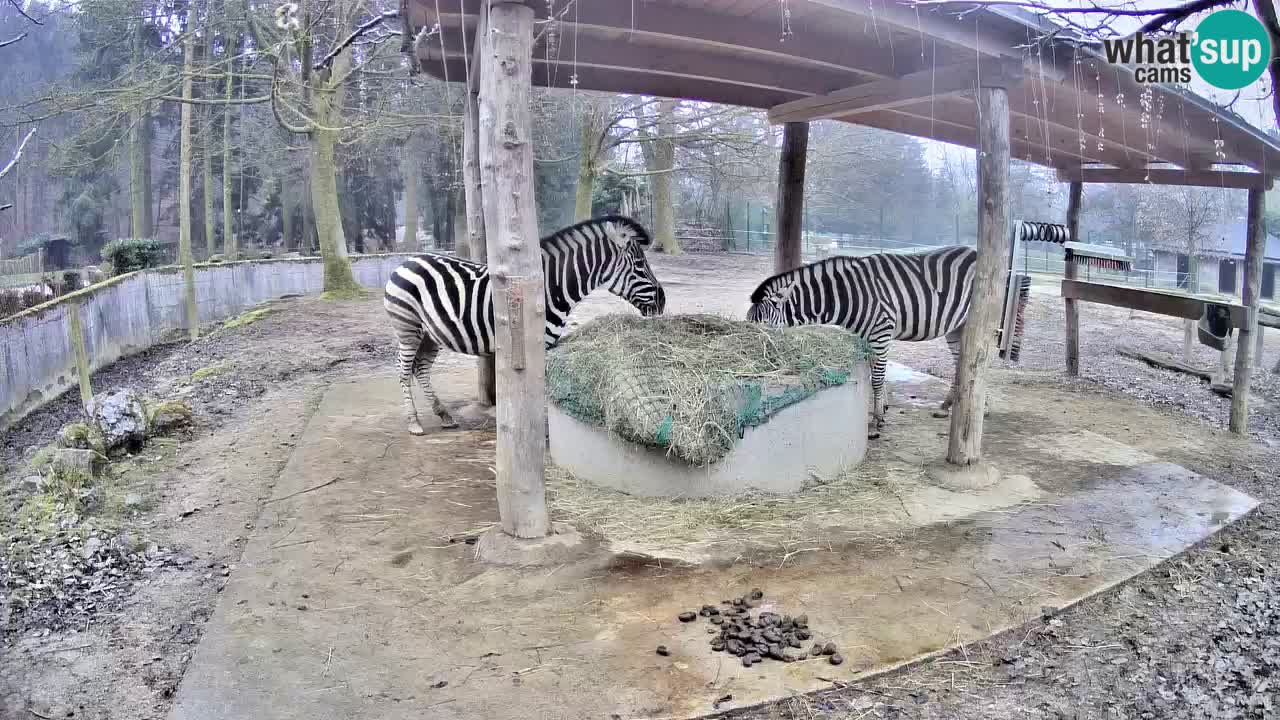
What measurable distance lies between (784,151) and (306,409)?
5264mm

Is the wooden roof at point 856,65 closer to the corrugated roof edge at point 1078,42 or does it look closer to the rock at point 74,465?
the corrugated roof edge at point 1078,42

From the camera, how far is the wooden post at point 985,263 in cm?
530

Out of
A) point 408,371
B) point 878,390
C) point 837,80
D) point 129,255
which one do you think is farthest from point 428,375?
point 129,255

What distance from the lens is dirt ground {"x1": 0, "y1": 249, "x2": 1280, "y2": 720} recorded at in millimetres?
2986

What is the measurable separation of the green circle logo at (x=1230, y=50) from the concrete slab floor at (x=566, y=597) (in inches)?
95.9

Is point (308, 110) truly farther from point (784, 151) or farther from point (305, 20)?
point (784, 151)

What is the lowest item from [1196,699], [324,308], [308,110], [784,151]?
[1196,699]

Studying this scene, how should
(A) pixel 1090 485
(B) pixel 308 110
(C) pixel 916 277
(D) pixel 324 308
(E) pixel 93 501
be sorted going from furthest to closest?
(B) pixel 308 110 → (D) pixel 324 308 → (C) pixel 916 277 → (A) pixel 1090 485 → (E) pixel 93 501

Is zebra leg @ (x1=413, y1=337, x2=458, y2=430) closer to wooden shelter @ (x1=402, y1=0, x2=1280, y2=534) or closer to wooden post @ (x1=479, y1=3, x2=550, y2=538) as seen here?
wooden shelter @ (x1=402, y1=0, x2=1280, y2=534)

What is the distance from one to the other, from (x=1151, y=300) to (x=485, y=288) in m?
6.49

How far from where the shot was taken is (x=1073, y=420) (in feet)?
24.2

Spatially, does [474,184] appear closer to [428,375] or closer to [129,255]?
[428,375]

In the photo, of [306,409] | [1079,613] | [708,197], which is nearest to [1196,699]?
[1079,613]

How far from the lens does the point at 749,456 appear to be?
5070 millimetres
